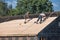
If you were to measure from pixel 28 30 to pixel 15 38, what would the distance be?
939 mm

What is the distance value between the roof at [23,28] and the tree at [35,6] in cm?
2430

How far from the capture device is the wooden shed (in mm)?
20192

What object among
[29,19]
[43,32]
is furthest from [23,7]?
[43,32]

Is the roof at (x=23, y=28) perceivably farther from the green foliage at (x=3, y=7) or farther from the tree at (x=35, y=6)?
the green foliage at (x=3, y=7)

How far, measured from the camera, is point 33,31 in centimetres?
2036

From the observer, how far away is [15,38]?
21.2 meters

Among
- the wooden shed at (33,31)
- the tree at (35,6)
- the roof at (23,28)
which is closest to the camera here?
the wooden shed at (33,31)

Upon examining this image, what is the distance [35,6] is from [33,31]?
28287mm

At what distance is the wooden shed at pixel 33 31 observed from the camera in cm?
2019

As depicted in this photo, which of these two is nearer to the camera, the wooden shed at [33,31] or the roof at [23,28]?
the wooden shed at [33,31]

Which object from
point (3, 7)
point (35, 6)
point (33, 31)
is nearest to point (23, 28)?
point (33, 31)

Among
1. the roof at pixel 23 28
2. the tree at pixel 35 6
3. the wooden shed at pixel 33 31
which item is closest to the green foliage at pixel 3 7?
the tree at pixel 35 6

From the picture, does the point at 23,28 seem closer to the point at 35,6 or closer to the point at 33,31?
the point at 33,31

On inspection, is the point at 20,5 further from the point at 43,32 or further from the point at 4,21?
Result: the point at 43,32
